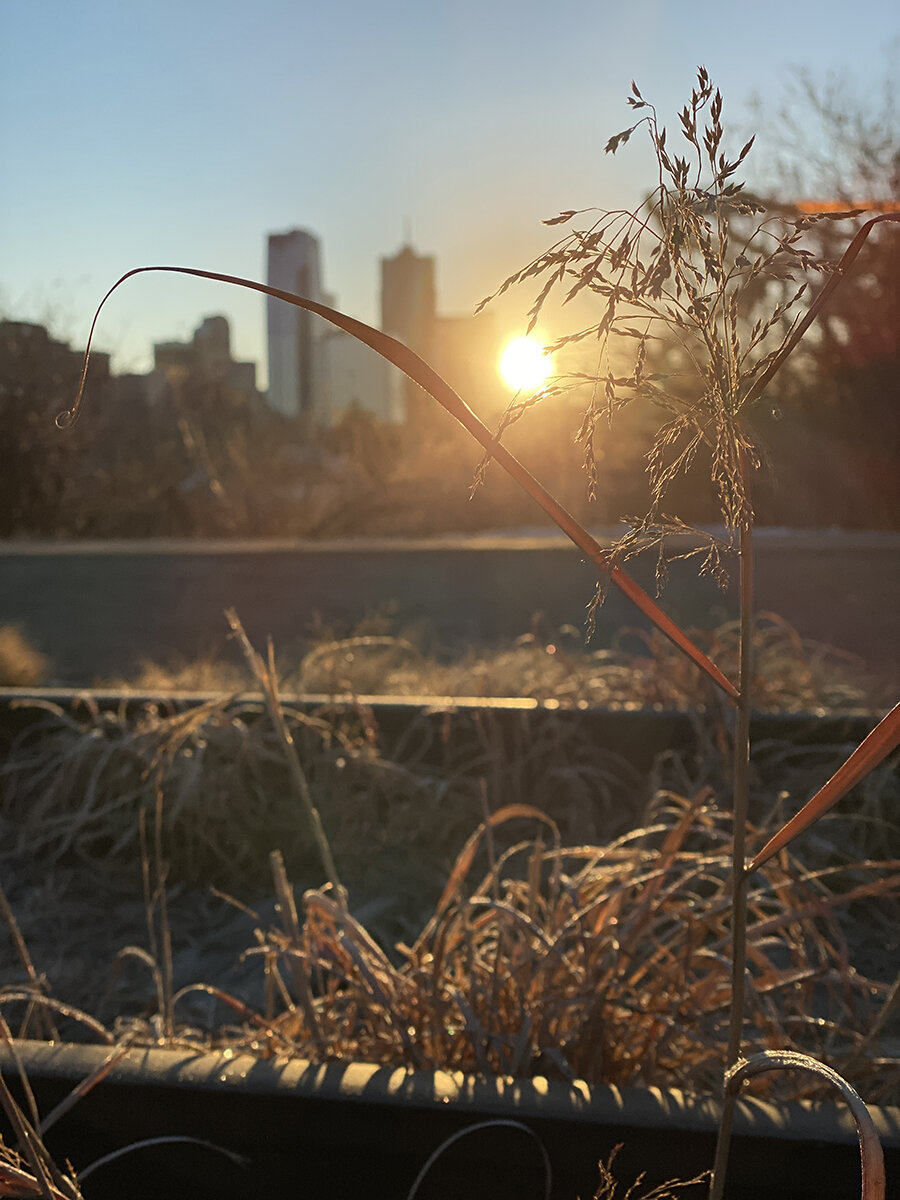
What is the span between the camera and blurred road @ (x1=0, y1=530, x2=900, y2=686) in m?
5.43

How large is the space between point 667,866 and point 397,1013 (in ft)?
1.22

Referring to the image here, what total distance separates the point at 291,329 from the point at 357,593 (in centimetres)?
206

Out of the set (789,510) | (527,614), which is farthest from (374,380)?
(789,510)

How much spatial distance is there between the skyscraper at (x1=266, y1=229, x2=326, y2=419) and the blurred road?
3.66ft

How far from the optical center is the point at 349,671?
11.6 feet

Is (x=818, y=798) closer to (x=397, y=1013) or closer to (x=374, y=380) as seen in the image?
(x=397, y=1013)

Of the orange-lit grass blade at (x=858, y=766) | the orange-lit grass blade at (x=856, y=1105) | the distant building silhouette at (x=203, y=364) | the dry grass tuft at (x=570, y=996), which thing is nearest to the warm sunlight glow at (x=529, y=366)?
the orange-lit grass blade at (x=858, y=766)

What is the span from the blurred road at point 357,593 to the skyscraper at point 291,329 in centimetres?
112

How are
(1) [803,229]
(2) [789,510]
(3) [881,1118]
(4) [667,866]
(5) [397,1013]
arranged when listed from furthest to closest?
1. (2) [789,510]
2. (4) [667,866]
3. (5) [397,1013]
4. (3) [881,1118]
5. (1) [803,229]

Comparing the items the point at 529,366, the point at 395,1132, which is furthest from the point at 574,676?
the point at 529,366

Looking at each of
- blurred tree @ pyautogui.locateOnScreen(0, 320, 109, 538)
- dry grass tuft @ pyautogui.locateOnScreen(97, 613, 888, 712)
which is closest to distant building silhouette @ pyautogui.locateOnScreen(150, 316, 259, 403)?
blurred tree @ pyautogui.locateOnScreen(0, 320, 109, 538)

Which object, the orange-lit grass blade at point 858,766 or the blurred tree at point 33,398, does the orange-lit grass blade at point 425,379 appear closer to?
the orange-lit grass blade at point 858,766

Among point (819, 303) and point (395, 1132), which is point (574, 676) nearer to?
point (395, 1132)

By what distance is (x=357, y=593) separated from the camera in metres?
6.41
